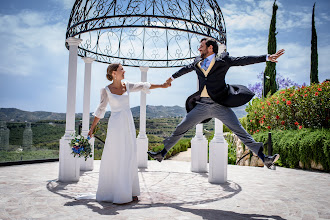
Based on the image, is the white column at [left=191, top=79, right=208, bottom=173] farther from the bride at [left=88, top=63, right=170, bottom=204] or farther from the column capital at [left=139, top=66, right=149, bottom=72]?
the bride at [left=88, top=63, right=170, bottom=204]

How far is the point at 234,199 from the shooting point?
15.6 ft

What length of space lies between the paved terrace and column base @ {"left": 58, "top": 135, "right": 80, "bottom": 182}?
24 centimetres

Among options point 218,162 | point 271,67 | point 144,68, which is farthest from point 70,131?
point 271,67

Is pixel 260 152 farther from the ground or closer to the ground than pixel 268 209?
farther from the ground

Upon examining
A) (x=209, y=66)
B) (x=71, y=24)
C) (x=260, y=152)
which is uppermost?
(x=71, y=24)

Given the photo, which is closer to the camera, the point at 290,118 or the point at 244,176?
the point at 244,176

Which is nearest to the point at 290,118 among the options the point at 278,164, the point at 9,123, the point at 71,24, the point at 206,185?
the point at 278,164

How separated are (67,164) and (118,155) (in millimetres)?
2231

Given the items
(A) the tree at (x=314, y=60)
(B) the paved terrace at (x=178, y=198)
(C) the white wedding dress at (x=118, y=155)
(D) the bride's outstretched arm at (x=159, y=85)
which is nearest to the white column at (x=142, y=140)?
(B) the paved terrace at (x=178, y=198)

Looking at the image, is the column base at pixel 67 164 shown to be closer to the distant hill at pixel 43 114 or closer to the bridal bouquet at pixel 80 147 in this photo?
the bridal bouquet at pixel 80 147

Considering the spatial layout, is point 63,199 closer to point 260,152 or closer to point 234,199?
point 234,199

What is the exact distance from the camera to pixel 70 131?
627 cm

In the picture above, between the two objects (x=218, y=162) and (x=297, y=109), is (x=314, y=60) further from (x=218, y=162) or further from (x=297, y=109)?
(x=218, y=162)

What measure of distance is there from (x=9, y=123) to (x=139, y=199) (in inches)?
261
